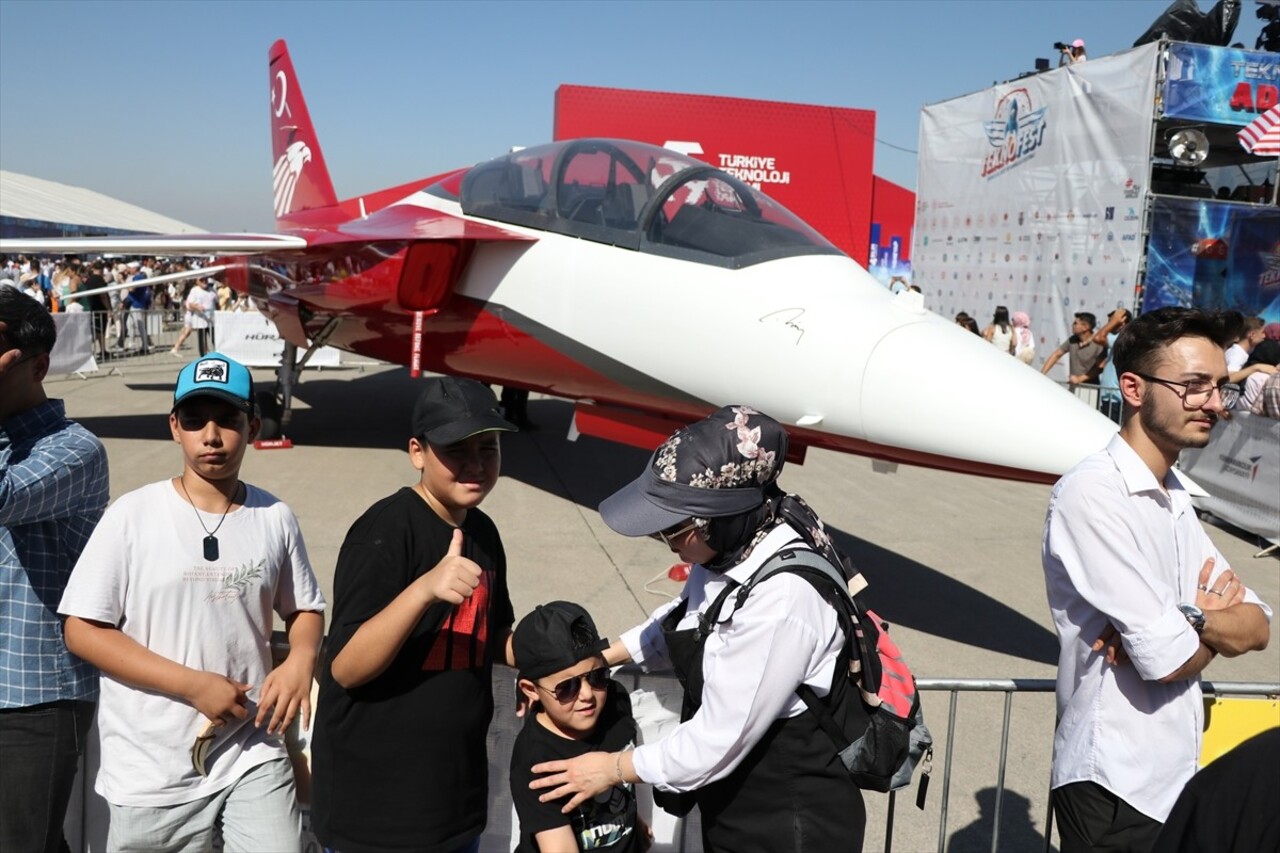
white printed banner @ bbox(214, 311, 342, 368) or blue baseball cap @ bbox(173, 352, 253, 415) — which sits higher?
blue baseball cap @ bbox(173, 352, 253, 415)

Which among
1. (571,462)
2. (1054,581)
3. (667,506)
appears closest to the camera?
(667,506)

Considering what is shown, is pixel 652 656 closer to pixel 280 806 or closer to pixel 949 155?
pixel 280 806

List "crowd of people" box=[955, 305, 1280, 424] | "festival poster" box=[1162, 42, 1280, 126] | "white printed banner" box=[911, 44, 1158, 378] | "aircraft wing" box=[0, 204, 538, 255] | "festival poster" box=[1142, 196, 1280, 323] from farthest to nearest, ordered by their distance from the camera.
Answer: "white printed banner" box=[911, 44, 1158, 378] → "festival poster" box=[1142, 196, 1280, 323] → "festival poster" box=[1162, 42, 1280, 126] → "crowd of people" box=[955, 305, 1280, 424] → "aircraft wing" box=[0, 204, 538, 255]

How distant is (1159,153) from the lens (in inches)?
551

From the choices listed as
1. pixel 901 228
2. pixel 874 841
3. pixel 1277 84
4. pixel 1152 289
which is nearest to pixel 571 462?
pixel 874 841

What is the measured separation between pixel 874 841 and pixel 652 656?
5.68 ft

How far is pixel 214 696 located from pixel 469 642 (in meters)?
0.59

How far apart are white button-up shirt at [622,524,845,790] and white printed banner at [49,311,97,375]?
16.4 m

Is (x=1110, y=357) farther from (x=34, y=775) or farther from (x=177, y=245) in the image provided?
(x=177, y=245)

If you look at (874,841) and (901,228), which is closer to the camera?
(874,841)

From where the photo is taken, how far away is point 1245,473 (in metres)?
8.62

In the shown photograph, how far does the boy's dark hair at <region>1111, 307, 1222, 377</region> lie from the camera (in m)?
2.29
